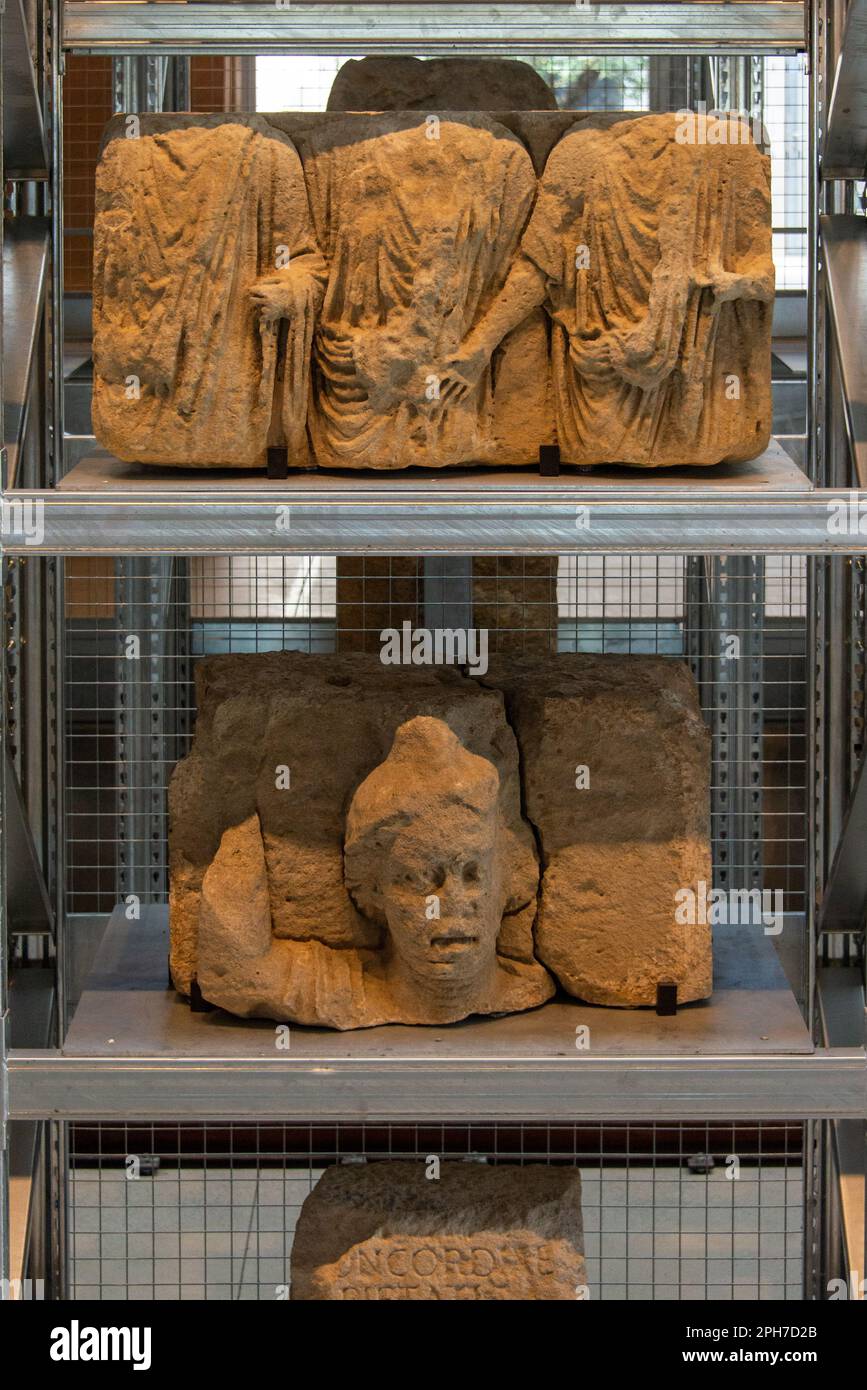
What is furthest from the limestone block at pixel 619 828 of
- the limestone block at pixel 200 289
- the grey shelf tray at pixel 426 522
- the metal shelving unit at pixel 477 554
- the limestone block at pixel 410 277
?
the limestone block at pixel 200 289

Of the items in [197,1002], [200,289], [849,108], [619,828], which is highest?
[849,108]

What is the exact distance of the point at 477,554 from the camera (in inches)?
158

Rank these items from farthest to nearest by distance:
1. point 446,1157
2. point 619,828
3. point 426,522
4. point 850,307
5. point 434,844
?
point 446,1157
point 850,307
point 619,828
point 434,844
point 426,522

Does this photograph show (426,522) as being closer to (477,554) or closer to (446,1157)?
(477,554)

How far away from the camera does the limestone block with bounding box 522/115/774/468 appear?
374 centimetres

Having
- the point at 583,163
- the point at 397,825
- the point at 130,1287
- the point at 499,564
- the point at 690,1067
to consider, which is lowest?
the point at 130,1287

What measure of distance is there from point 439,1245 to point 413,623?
5.07ft

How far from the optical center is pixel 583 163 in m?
3.77

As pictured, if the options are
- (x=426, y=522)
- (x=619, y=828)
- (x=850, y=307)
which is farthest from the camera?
(x=850, y=307)

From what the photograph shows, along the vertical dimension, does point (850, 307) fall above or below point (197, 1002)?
above

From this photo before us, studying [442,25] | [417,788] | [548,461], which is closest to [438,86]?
[442,25]

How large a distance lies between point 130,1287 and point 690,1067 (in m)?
2.25
